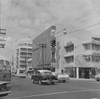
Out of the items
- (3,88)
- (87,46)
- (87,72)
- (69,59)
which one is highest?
(87,46)

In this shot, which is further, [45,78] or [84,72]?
[84,72]

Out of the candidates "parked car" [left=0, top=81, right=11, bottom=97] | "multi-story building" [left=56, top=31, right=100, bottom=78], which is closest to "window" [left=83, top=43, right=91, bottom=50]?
"multi-story building" [left=56, top=31, right=100, bottom=78]

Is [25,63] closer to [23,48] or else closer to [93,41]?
[23,48]

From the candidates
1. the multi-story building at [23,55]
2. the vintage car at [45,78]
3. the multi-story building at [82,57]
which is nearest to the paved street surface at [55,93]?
the vintage car at [45,78]

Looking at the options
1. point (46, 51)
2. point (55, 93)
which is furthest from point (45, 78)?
point (46, 51)

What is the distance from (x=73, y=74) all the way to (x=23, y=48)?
81386 mm

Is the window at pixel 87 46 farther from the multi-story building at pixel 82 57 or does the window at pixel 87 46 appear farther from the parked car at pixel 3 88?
the parked car at pixel 3 88

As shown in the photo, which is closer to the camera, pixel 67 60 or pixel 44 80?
pixel 44 80

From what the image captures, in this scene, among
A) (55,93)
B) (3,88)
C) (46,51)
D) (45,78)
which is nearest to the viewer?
(3,88)

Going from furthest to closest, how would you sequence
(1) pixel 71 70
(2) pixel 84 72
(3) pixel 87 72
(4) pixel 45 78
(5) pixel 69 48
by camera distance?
(5) pixel 69 48
(1) pixel 71 70
(2) pixel 84 72
(3) pixel 87 72
(4) pixel 45 78

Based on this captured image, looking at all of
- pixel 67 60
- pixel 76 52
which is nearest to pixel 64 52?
pixel 67 60

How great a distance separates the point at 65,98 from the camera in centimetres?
1468

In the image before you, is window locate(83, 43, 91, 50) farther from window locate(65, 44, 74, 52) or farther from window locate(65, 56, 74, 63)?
window locate(65, 56, 74, 63)

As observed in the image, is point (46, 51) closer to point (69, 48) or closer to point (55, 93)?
point (69, 48)
